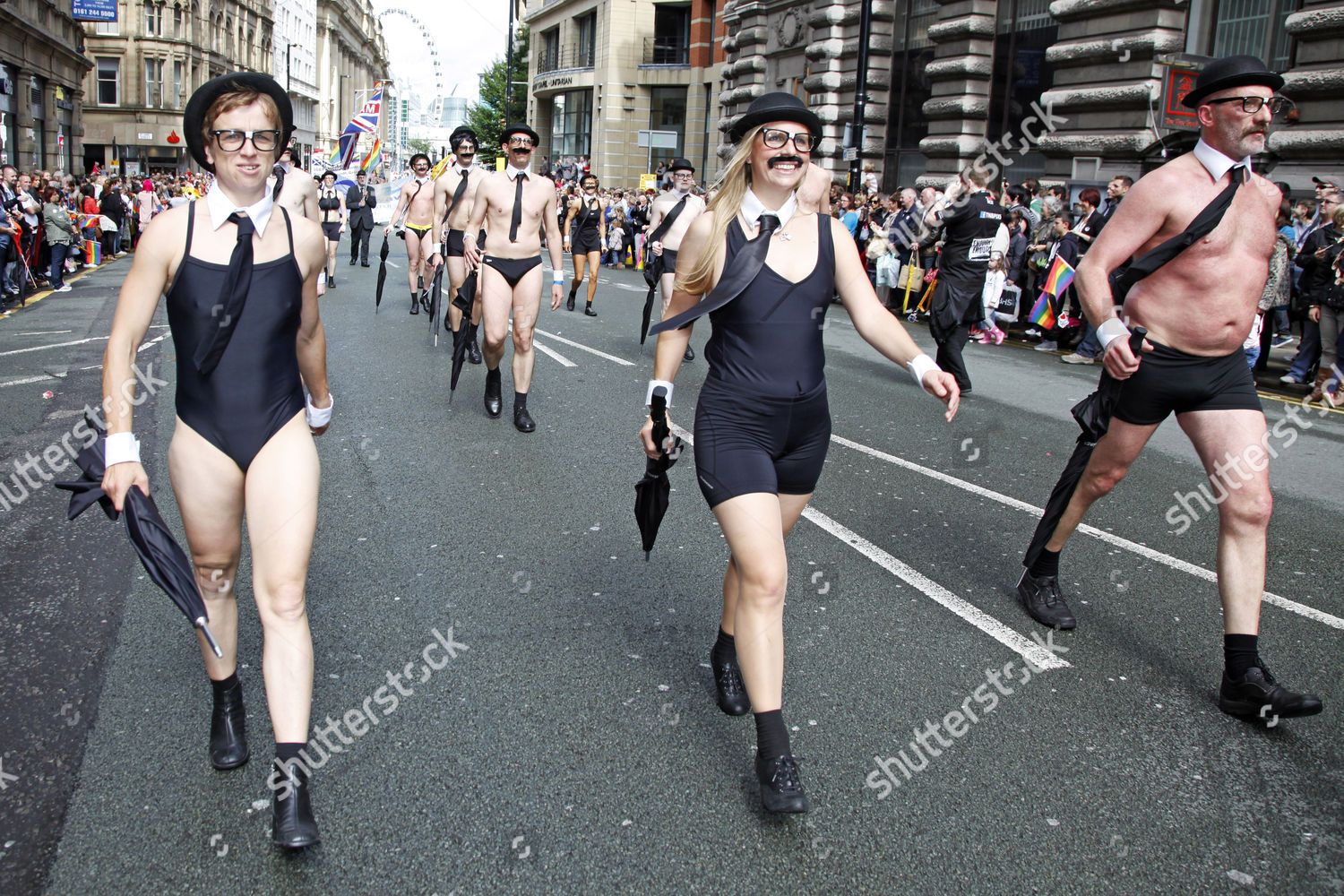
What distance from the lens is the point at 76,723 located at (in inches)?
138

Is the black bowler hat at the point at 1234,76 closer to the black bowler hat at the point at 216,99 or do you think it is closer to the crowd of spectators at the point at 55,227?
the black bowler hat at the point at 216,99

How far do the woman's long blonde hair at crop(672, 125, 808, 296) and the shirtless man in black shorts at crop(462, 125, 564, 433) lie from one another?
464 centimetres

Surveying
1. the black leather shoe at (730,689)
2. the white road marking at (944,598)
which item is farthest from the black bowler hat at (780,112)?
the black leather shoe at (730,689)

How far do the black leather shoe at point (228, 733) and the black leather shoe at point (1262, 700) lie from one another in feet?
10.4

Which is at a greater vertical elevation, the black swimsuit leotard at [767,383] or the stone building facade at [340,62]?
the stone building facade at [340,62]

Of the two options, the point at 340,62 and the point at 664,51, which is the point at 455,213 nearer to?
the point at 664,51

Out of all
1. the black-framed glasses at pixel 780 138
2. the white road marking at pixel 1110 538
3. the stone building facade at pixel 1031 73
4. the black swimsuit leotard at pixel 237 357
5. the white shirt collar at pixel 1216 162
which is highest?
the stone building facade at pixel 1031 73

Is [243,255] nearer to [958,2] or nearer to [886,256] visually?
[886,256]

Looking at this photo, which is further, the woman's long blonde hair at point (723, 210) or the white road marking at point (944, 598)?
the white road marking at point (944, 598)

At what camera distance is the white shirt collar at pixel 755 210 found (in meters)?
3.35

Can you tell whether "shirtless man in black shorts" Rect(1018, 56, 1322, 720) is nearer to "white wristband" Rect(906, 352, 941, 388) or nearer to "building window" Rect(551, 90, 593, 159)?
"white wristband" Rect(906, 352, 941, 388)

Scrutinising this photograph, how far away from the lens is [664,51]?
50.9 m

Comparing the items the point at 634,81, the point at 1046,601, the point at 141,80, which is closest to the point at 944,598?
the point at 1046,601

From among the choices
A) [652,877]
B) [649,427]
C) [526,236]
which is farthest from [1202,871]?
[526,236]
